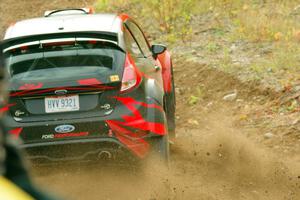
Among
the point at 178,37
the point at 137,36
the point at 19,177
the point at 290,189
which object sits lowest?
the point at 178,37

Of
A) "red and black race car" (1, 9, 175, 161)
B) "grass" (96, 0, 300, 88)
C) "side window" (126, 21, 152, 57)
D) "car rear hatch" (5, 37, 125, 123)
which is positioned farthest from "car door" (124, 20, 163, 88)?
"grass" (96, 0, 300, 88)

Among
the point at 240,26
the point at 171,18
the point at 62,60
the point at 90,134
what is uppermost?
the point at 62,60

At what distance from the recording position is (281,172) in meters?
7.31

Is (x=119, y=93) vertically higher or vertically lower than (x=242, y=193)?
higher

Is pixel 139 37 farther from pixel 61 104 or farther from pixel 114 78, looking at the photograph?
pixel 61 104

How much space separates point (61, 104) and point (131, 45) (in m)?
1.22

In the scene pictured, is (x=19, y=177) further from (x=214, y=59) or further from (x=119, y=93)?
(x=214, y=59)

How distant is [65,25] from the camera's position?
6.76m

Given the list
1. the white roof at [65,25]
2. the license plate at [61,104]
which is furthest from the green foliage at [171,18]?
→ the license plate at [61,104]

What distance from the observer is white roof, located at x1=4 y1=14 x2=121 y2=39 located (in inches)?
260

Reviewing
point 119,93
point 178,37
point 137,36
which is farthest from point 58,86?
point 178,37

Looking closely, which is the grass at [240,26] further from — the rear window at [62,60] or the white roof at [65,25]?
the rear window at [62,60]

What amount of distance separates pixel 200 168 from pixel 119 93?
5.21 ft

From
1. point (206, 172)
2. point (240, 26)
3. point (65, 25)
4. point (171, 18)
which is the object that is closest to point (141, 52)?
point (65, 25)
